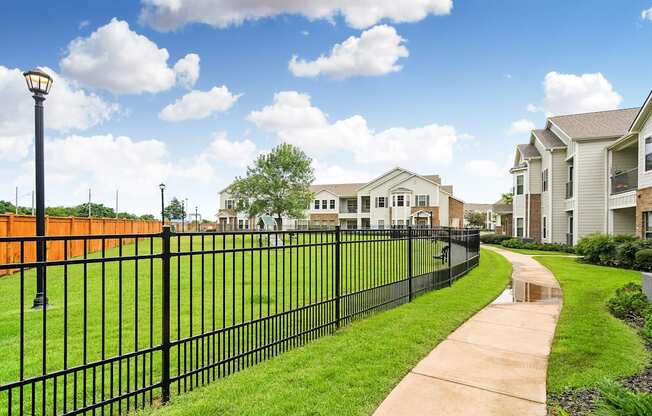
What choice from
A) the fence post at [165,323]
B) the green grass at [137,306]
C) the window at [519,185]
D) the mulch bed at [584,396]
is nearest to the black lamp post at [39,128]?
the green grass at [137,306]

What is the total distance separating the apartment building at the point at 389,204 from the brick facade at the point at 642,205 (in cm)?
2287

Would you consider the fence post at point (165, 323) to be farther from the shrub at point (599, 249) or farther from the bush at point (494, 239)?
the bush at point (494, 239)

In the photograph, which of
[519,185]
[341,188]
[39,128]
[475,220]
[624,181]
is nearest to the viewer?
[39,128]

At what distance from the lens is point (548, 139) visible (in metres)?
24.4

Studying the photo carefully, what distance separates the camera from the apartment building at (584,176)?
17.9 meters

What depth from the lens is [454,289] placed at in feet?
28.8

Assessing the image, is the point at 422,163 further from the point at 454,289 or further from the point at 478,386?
the point at 478,386

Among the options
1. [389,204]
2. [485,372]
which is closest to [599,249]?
[485,372]

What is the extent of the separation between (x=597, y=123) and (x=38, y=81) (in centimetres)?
2626

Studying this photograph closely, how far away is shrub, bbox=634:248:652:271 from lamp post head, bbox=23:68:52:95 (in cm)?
1727

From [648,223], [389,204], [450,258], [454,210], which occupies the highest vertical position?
[389,204]

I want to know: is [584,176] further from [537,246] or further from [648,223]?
[648,223]

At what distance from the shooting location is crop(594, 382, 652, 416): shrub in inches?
96.3

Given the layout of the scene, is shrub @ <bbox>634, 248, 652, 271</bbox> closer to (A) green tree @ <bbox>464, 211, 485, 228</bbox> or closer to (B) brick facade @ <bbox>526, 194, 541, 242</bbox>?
(B) brick facade @ <bbox>526, 194, 541, 242</bbox>
